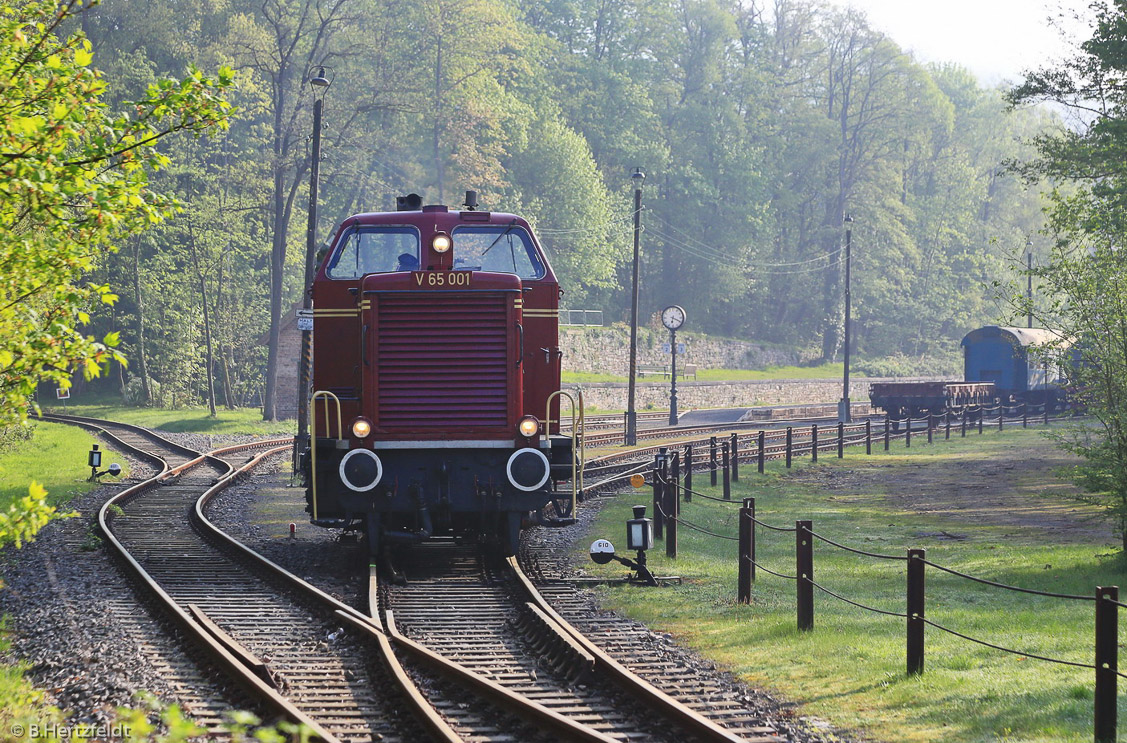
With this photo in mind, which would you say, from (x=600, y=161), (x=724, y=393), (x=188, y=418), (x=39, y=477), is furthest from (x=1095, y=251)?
(x=600, y=161)

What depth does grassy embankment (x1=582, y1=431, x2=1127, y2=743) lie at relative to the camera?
8094 millimetres

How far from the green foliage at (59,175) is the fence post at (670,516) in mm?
8463

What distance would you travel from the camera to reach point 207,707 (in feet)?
25.3

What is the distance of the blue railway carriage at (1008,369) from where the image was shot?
50.8 m

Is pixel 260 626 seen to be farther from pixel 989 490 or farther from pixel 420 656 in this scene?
pixel 989 490

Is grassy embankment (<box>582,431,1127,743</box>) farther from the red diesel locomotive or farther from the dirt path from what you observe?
the red diesel locomotive

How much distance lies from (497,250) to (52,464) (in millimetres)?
18911

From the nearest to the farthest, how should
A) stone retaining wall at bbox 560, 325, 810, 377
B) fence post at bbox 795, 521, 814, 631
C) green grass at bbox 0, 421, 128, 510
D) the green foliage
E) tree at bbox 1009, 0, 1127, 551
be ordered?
the green foliage, fence post at bbox 795, 521, 814, 631, tree at bbox 1009, 0, 1127, 551, green grass at bbox 0, 421, 128, 510, stone retaining wall at bbox 560, 325, 810, 377

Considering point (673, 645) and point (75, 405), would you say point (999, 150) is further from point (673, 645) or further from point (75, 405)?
point (673, 645)

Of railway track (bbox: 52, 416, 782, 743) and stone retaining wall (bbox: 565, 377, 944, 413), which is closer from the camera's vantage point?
railway track (bbox: 52, 416, 782, 743)

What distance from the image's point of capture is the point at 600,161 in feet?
262

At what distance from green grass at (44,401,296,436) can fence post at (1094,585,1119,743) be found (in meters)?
34.3

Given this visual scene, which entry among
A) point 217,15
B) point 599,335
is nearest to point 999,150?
point 599,335

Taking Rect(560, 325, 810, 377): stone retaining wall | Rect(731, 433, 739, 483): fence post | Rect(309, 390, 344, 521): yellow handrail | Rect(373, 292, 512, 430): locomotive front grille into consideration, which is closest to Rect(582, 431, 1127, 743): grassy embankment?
Rect(731, 433, 739, 483): fence post
